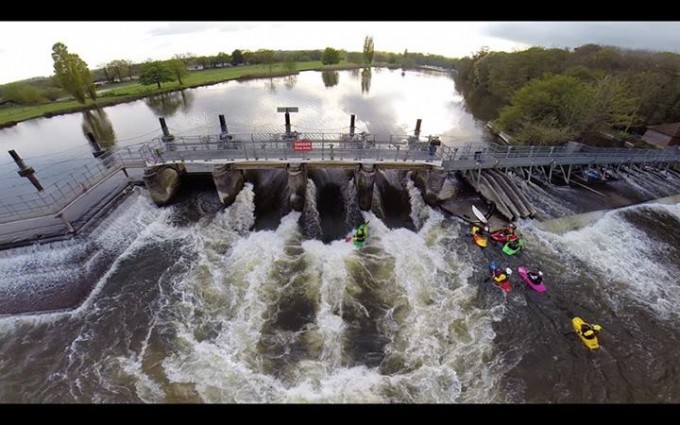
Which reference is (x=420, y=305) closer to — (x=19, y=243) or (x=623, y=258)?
(x=623, y=258)

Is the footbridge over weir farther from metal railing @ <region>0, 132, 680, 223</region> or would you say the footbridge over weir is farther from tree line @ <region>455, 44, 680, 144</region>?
tree line @ <region>455, 44, 680, 144</region>

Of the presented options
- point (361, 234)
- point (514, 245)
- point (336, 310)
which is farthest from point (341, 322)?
point (514, 245)

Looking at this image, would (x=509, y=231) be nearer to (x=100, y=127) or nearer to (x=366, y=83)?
(x=100, y=127)

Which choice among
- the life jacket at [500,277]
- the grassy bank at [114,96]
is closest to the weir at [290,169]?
the life jacket at [500,277]

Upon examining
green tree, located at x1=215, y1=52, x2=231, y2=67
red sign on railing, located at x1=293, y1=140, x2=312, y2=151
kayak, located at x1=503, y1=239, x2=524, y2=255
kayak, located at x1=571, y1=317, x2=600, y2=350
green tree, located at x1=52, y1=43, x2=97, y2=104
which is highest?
green tree, located at x1=52, y1=43, x2=97, y2=104

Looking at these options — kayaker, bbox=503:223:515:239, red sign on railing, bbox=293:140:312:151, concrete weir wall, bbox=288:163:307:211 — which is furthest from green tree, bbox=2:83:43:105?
kayaker, bbox=503:223:515:239

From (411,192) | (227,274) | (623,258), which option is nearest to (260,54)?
(411,192)
